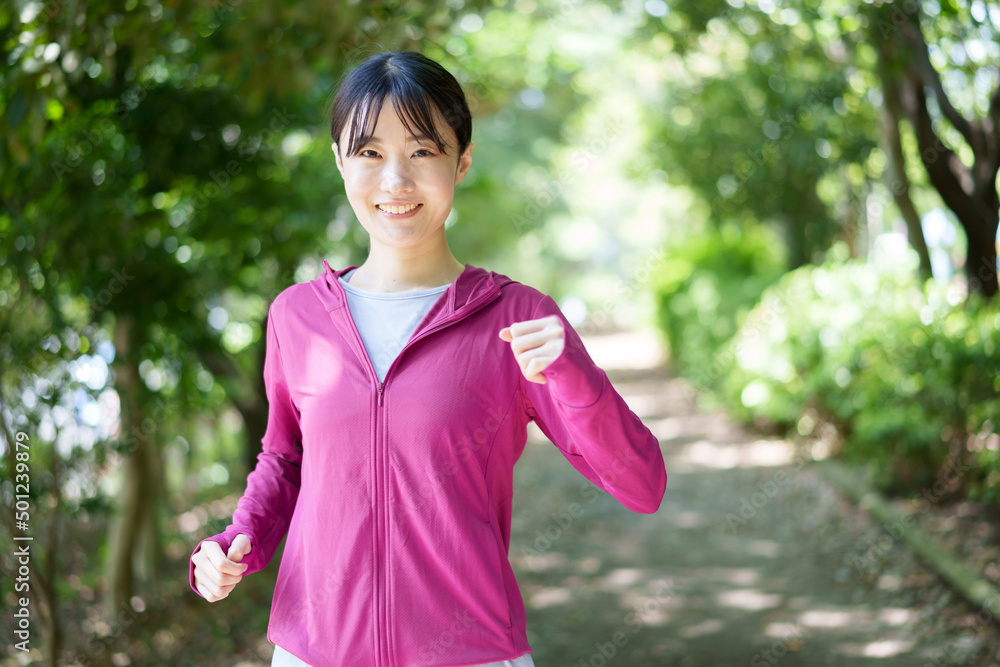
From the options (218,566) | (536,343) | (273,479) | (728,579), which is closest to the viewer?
(536,343)

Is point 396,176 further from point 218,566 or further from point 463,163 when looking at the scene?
point 218,566

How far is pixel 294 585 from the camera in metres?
1.58

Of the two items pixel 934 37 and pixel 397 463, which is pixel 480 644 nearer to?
pixel 397 463

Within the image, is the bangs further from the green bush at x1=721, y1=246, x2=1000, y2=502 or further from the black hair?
the green bush at x1=721, y1=246, x2=1000, y2=502

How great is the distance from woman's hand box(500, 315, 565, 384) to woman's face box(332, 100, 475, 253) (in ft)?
1.20

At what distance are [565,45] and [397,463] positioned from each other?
948 cm

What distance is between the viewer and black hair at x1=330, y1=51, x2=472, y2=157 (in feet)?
5.06

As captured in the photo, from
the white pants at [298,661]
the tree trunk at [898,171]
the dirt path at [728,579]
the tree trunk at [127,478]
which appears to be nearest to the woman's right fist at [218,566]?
the white pants at [298,661]

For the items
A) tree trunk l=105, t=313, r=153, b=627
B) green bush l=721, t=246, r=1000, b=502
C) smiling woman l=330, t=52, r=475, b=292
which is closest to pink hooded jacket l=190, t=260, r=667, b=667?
smiling woman l=330, t=52, r=475, b=292

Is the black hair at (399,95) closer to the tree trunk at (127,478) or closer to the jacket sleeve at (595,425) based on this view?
the jacket sleeve at (595,425)

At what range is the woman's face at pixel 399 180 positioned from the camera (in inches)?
61.1

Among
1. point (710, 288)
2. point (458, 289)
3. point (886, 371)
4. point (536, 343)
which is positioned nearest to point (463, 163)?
point (458, 289)

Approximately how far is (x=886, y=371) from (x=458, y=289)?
17.9 ft

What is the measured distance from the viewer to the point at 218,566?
1.48 metres
